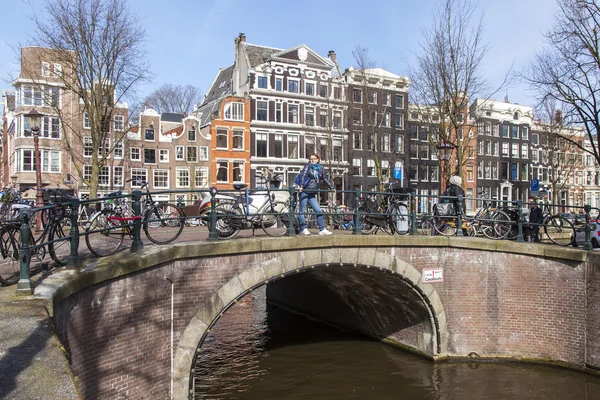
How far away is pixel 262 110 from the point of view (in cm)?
3819

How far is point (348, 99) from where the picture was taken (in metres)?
37.5

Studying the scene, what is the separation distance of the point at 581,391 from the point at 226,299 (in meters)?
6.74

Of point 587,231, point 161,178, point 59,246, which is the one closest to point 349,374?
point 587,231

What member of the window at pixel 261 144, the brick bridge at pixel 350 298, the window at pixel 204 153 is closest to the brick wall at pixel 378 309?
the brick bridge at pixel 350 298

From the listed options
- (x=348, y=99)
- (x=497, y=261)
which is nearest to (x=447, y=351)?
(x=497, y=261)

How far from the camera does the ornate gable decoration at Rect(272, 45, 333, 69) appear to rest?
3822 centimetres

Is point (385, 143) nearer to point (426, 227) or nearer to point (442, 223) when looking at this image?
point (426, 227)

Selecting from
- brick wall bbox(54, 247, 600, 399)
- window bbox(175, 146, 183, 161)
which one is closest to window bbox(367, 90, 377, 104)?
window bbox(175, 146, 183, 161)

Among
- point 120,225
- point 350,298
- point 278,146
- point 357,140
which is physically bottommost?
point 350,298

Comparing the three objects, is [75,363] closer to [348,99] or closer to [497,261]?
[497,261]

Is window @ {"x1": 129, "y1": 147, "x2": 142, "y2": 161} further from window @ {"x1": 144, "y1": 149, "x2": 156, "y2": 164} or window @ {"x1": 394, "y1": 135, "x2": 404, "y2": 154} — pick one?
window @ {"x1": 394, "y1": 135, "x2": 404, "y2": 154}

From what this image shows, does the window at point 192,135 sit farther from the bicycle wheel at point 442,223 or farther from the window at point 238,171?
the bicycle wheel at point 442,223

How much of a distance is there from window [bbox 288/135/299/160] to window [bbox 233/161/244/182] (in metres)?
3.80

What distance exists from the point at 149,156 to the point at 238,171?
648 cm
